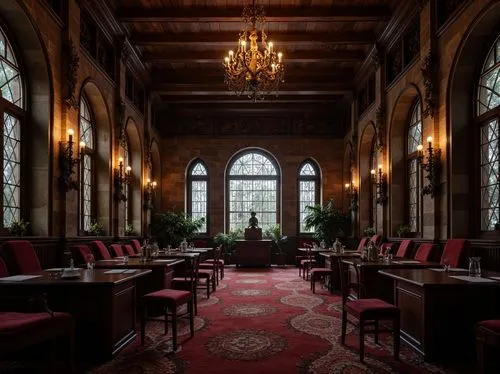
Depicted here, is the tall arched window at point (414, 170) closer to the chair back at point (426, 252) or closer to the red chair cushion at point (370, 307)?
the chair back at point (426, 252)

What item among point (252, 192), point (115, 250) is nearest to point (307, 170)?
point (252, 192)

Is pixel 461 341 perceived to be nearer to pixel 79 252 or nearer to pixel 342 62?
pixel 79 252

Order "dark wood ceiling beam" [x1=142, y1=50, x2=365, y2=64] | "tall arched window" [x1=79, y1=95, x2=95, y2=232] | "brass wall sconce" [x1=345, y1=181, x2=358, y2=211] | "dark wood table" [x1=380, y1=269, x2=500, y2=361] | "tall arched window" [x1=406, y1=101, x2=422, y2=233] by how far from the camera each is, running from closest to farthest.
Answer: "dark wood table" [x1=380, y1=269, x2=500, y2=361] < "tall arched window" [x1=79, y1=95, x2=95, y2=232] < "tall arched window" [x1=406, y1=101, x2=422, y2=233] < "dark wood ceiling beam" [x1=142, y1=50, x2=365, y2=64] < "brass wall sconce" [x1=345, y1=181, x2=358, y2=211]

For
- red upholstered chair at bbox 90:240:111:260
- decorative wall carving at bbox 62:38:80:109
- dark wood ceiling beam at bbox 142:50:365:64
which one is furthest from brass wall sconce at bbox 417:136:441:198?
decorative wall carving at bbox 62:38:80:109

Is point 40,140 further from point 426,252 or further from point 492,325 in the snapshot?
point 492,325

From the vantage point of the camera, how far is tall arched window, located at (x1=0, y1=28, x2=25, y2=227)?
22.3ft

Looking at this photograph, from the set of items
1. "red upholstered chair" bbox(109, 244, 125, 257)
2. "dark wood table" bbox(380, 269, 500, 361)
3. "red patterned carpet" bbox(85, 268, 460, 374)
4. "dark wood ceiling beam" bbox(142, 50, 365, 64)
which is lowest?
"red patterned carpet" bbox(85, 268, 460, 374)

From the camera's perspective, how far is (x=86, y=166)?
1003 cm

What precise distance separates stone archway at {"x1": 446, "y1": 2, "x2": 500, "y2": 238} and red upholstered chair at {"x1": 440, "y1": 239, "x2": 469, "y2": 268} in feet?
2.83

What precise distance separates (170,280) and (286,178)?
953 cm

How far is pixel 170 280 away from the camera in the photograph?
7672mm

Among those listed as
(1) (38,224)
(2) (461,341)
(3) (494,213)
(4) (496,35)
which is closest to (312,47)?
(4) (496,35)

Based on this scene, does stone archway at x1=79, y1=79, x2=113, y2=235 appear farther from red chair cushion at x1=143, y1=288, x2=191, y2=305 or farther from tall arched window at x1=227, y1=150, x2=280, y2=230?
tall arched window at x1=227, y1=150, x2=280, y2=230

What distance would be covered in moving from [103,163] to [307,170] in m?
8.39
